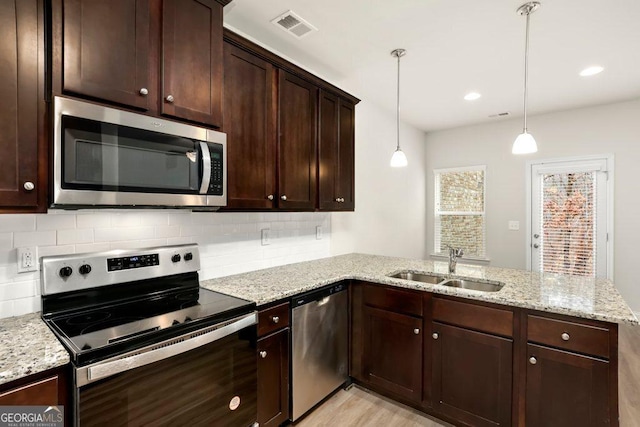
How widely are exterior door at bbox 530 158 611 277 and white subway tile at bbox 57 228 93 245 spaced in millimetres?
4968

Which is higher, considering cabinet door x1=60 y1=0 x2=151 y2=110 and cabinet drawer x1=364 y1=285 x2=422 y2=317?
cabinet door x1=60 y1=0 x2=151 y2=110

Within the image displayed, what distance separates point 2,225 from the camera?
149cm

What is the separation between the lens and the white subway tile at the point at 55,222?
1.59 metres

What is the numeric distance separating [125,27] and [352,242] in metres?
2.74

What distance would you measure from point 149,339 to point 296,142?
64.2 inches

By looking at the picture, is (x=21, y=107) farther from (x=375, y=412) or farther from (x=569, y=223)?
(x=569, y=223)

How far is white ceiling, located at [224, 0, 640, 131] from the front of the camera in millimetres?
2139

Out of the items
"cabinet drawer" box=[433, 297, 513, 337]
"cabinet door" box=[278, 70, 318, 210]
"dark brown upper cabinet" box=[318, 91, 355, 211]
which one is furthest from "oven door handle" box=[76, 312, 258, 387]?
"dark brown upper cabinet" box=[318, 91, 355, 211]

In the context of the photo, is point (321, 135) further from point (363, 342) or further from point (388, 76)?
point (363, 342)

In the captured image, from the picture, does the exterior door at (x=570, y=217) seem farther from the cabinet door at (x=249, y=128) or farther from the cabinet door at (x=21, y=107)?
the cabinet door at (x=21, y=107)

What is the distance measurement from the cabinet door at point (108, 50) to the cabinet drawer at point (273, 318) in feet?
4.02

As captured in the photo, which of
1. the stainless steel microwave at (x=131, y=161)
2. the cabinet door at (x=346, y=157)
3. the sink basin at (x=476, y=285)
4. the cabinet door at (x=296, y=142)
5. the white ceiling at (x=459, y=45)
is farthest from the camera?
the cabinet door at (x=346, y=157)

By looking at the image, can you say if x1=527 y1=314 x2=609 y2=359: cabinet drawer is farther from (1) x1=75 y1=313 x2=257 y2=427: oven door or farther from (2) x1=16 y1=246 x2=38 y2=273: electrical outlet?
(2) x1=16 y1=246 x2=38 y2=273: electrical outlet

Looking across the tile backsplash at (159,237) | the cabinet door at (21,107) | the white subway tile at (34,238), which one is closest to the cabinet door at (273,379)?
the tile backsplash at (159,237)
